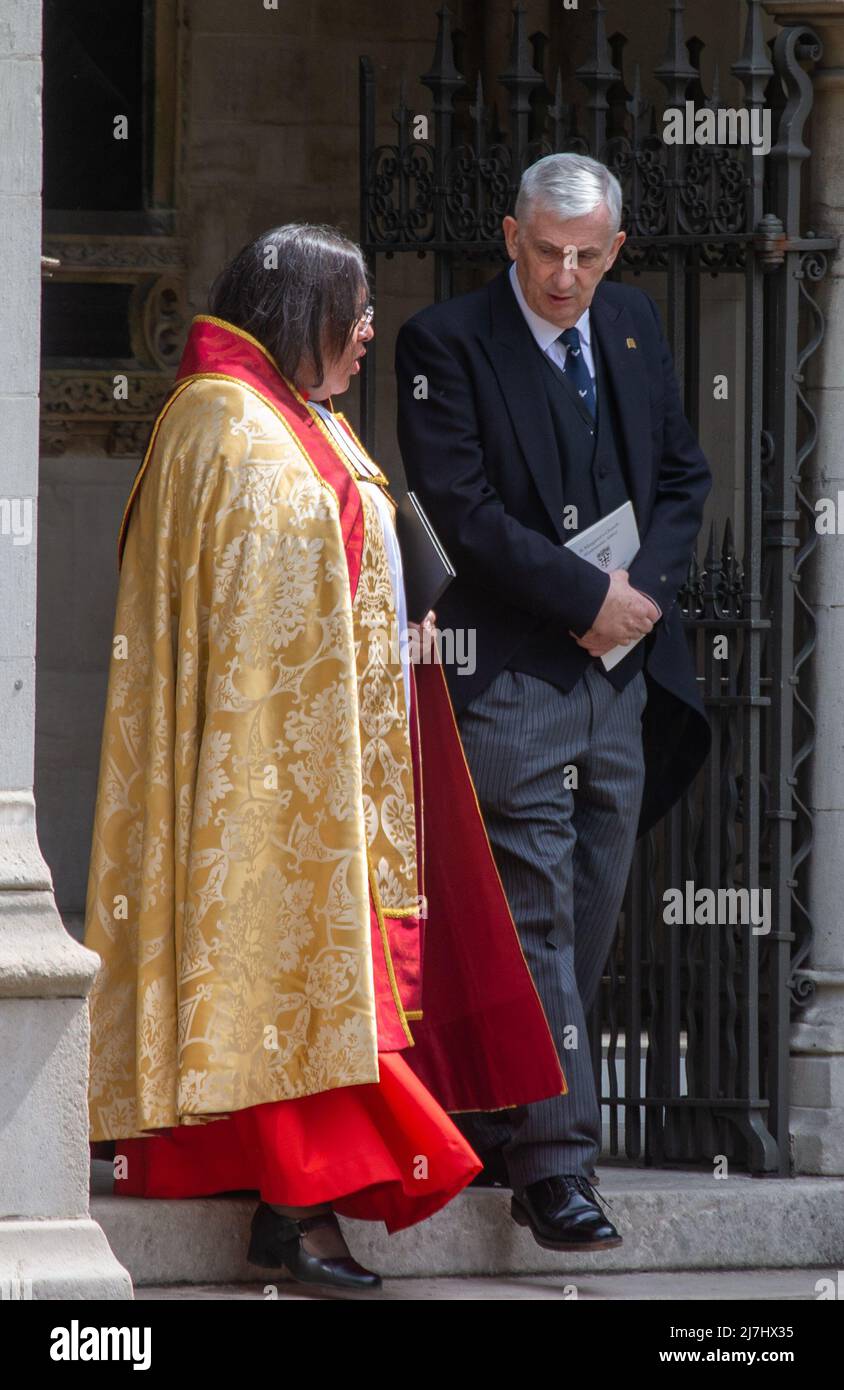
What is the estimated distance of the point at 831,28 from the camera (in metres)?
6.23

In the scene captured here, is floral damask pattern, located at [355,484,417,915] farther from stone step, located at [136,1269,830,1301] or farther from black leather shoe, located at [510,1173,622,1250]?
stone step, located at [136,1269,830,1301]

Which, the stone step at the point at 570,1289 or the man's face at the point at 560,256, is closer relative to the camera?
the stone step at the point at 570,1289

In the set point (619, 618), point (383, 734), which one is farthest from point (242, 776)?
point (619, 618)

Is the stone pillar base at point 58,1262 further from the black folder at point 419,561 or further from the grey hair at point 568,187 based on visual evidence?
the grey hair at point 568,187

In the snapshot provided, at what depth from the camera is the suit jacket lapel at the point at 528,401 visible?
558cm

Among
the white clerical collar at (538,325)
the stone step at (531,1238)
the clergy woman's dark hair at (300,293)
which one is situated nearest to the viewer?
the clergy woman's dark hair at (300,293)

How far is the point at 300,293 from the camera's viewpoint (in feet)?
17.3

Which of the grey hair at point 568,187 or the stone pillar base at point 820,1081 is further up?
the grey hair at point 568,187

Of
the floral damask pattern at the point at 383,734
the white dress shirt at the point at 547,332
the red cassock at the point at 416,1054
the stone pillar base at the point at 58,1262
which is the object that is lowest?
the stone pillar base at the point at 58,1262

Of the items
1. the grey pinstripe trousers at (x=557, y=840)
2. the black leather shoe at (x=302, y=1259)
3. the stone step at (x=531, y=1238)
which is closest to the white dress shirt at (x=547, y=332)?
the grey pinstripe trousers at (x=557, y=840)

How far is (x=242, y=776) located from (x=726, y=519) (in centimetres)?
155

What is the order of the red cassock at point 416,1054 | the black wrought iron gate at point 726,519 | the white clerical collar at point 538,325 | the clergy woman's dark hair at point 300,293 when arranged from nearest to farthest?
the red cassock at point 416,1054, the clergy woman's dark hair at point 300,293, the white clerical collar at point 538,325, the black wrought iron gate at point 726,519
